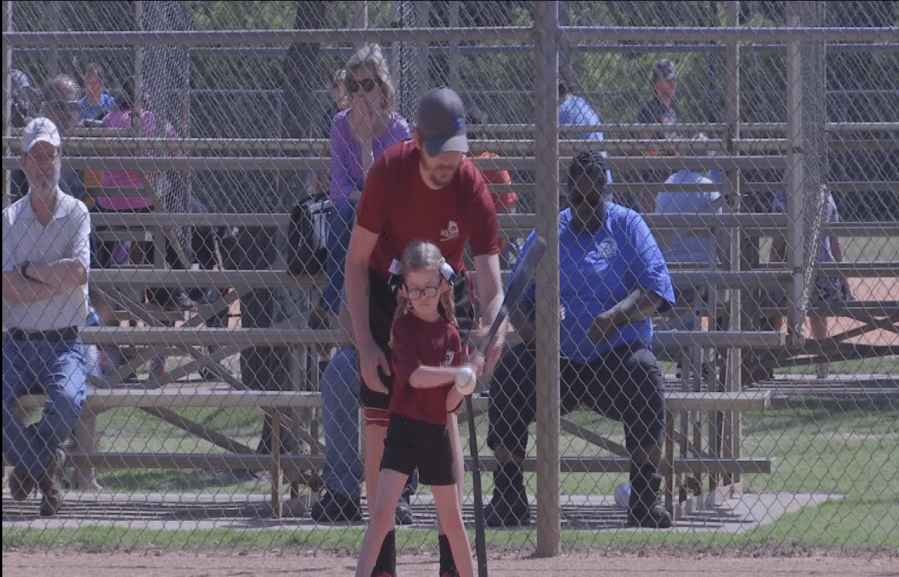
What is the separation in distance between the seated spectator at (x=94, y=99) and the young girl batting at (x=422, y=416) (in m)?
5.35

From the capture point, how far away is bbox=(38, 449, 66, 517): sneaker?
5.83 m

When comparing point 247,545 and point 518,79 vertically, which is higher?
point 518,79

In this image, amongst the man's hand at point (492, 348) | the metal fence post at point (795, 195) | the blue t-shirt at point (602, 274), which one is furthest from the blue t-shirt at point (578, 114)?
the man's hand at point (492, 348)

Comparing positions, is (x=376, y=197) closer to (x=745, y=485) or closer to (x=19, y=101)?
(x=745, y=485)

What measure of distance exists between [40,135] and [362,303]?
7.56ft

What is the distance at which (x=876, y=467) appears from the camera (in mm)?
7043

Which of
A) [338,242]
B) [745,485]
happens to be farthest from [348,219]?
[745,485]

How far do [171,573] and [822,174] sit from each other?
4.50 meters

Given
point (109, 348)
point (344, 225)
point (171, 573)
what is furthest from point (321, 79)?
point (171, 573)

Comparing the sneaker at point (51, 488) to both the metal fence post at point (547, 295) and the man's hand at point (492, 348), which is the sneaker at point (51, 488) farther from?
the man's hand at point (492, 348)

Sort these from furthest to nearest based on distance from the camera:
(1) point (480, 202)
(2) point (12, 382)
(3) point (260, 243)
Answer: (3) point (260, 243) < (2) point (12, 382) < (1) point (480, 202)

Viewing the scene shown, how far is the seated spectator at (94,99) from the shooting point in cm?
874

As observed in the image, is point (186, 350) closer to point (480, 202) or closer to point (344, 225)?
point (344, 225)

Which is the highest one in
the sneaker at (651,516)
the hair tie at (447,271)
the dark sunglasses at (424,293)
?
the hair tie at (447,271)
